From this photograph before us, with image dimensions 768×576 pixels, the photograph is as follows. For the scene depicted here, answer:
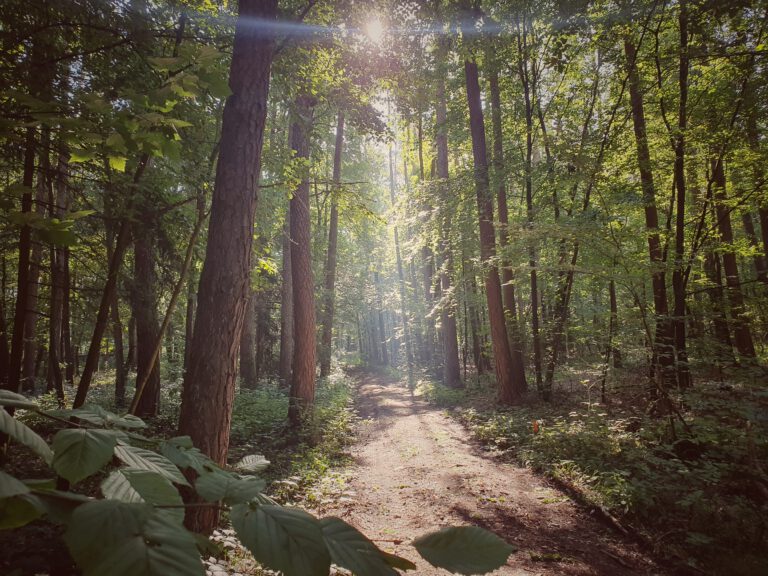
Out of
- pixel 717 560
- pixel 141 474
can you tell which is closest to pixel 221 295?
pixel 141 474

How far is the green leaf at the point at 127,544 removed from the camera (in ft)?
1.74

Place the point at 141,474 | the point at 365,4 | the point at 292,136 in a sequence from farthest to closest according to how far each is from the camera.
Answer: the point at 292,136 → the point at 365,4 → the point at 141,474

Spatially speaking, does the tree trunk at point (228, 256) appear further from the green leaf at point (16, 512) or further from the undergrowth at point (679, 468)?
the undergrowth at point (679, 468)

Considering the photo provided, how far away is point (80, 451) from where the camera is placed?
809 mm

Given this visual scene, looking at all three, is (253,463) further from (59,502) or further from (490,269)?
(490,269)

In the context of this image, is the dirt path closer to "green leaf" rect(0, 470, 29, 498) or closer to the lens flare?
"green leaf" rect(0, 470, 29, 498)

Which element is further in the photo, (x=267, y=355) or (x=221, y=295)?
(x=267, y=355)

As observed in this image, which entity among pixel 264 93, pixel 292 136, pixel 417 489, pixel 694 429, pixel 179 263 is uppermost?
pixel 292 136

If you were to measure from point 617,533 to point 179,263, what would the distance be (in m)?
8.32

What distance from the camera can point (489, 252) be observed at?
37.4ft

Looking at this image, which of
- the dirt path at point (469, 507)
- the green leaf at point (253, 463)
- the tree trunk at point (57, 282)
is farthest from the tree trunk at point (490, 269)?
the green leaf at point (253, 463)

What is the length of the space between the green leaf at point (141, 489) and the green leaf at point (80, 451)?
49mm

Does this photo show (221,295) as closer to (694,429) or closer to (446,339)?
(694,429)

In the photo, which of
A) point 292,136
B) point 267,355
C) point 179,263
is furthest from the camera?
point 267,355
